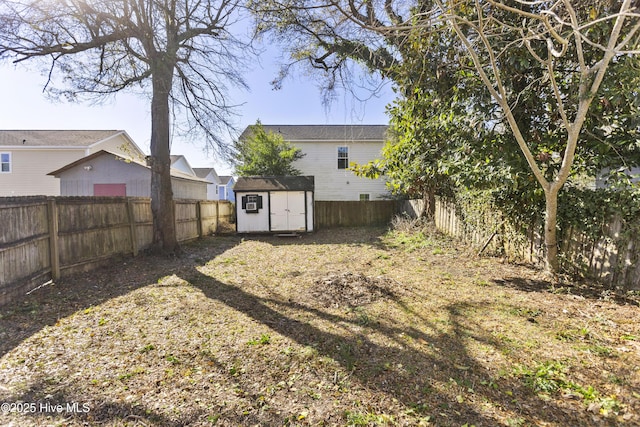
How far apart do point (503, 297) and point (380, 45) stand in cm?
627

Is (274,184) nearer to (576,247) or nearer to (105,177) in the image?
(105,177)

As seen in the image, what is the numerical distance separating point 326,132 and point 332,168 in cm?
261

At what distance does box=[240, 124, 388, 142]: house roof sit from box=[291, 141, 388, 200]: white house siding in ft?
0.94

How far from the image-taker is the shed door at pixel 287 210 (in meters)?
13.4

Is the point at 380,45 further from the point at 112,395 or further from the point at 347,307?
the point at 112,395

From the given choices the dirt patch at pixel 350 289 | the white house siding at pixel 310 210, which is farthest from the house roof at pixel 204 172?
the dirt patch at pixel 350 289

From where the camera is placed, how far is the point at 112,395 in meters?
2.44

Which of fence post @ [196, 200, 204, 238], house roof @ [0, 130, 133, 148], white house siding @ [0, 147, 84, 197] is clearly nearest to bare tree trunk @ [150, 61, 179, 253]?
fence post @ [196, 200, 204, 238]

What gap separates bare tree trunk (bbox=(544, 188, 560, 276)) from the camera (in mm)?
4780

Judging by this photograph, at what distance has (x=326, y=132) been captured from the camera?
19.7 m

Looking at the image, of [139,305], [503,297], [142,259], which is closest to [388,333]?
[503,297]

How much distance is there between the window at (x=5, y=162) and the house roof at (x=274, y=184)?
14702 millimetres

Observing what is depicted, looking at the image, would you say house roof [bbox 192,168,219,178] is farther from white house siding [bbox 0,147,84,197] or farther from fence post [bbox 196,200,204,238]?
fence post [bbox 196,200,204,238]

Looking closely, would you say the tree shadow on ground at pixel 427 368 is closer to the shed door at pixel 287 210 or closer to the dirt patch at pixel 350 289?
the dirt patch at pixel 350 289
